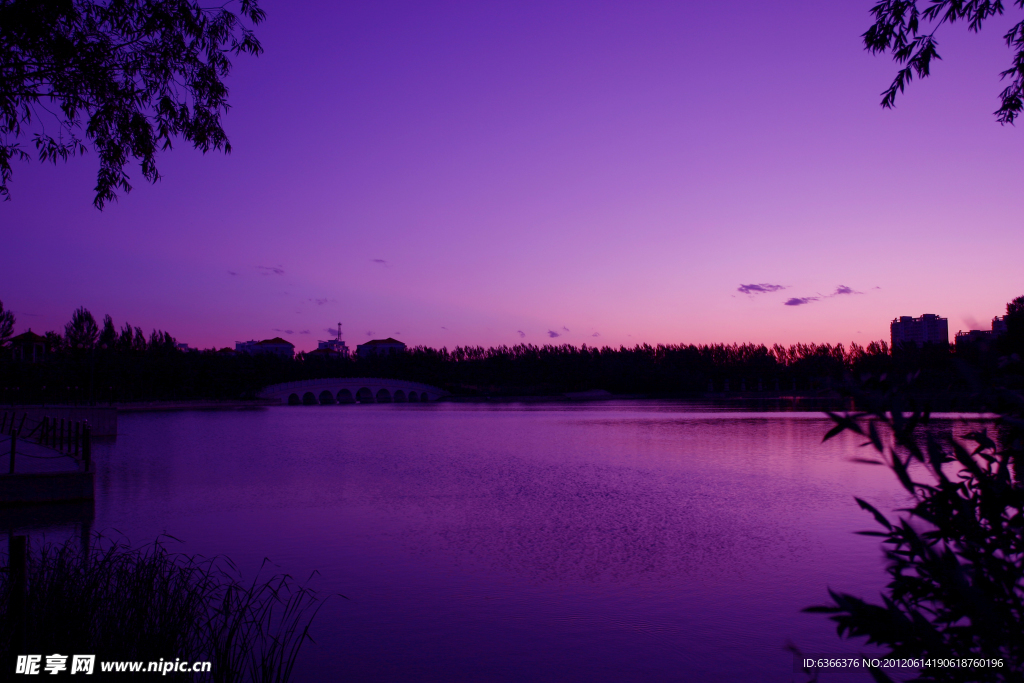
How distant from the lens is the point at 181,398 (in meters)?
70.4

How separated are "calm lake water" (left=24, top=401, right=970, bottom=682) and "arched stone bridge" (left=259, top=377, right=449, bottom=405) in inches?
2330

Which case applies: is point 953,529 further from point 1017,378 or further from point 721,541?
point 721,541

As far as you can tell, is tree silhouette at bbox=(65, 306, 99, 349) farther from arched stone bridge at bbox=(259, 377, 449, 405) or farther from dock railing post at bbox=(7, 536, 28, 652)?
dock railing post at bbox=(7, 536, 28, 652)

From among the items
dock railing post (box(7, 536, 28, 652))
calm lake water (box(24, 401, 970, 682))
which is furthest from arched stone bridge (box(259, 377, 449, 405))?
dock railing post (box(7, 536, 28, 652))

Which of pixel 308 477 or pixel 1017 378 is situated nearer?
pixel 1017 378

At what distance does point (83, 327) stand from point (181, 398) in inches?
584

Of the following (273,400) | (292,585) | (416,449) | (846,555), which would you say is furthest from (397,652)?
(273,400)

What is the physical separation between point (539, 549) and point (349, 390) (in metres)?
87.0

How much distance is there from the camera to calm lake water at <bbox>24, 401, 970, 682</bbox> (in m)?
5.47

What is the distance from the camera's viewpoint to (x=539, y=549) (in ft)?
28.6

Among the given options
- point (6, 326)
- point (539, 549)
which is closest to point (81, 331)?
point (6, 326)

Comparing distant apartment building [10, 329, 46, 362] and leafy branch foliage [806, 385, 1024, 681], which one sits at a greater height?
distant apartment building [10, 329, 46, 362]

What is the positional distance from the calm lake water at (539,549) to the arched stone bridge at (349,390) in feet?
194

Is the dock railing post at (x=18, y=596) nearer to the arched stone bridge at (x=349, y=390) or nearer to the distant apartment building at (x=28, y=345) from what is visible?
the arched stone bridge at (x=349, y=390)
